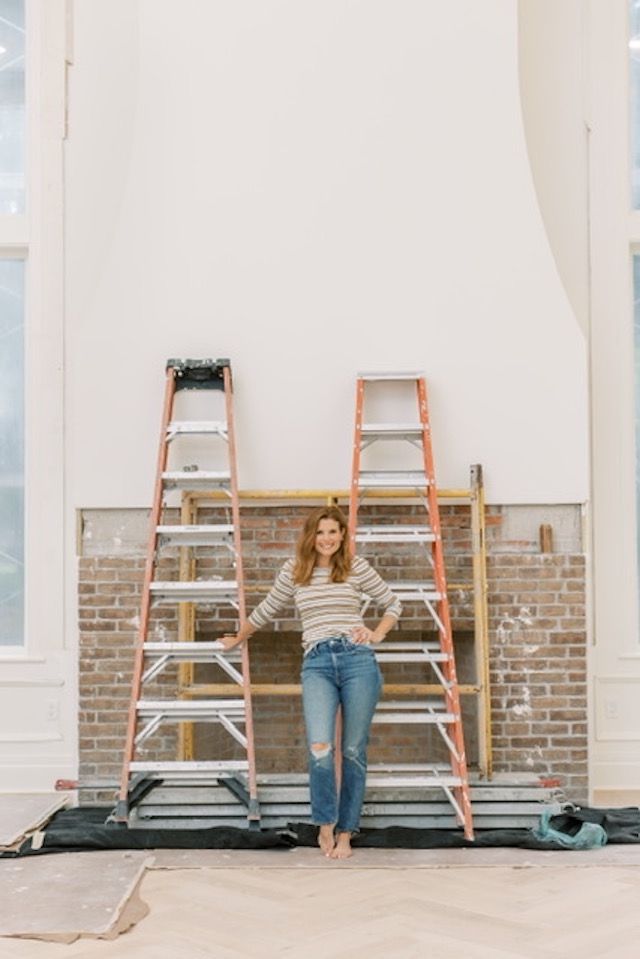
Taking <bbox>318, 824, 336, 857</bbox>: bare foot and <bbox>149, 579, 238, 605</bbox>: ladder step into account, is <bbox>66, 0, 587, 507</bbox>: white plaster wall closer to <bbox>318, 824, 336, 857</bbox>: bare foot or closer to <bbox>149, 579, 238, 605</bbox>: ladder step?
<bbox>149, 579, 238, 605</bbox>: ladder step

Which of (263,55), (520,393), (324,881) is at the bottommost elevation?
(324,881)

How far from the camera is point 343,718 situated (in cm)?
512

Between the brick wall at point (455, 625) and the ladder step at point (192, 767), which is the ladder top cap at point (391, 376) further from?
the ladder step at point (192, 767)

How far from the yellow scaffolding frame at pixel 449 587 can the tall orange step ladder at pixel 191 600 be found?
52 mm

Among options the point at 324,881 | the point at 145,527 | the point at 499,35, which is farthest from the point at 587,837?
the point at 499,35

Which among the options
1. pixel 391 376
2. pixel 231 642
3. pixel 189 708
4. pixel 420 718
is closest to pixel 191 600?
pixel 231 642

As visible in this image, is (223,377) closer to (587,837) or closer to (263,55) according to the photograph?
(263,55)

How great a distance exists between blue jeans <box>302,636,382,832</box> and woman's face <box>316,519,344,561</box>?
0.36m

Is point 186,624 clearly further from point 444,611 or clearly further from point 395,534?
point 444,611

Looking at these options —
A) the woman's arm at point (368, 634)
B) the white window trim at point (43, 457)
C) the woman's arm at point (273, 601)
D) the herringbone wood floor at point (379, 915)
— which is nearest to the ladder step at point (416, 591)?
the woman's arm at point (368, 634)

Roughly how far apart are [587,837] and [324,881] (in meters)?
1.15

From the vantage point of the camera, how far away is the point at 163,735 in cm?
586

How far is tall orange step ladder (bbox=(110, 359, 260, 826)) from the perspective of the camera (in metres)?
5.30

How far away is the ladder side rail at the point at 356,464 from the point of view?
5566 millimetres
